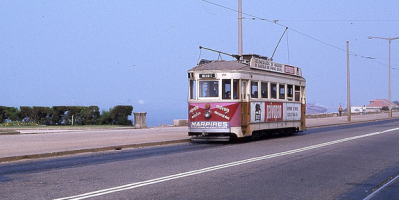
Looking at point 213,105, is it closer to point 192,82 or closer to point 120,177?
point 192,82

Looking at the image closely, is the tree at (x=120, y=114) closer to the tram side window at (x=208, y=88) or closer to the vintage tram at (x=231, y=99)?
the vintage tram at (x=231, y=99)

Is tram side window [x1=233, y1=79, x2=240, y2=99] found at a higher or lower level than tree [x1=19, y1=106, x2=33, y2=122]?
higher

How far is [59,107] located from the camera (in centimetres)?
3575

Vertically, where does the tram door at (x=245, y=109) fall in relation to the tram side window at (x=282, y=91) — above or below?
A: below

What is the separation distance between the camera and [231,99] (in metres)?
19.9

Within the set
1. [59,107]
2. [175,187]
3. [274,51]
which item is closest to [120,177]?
[175,187]

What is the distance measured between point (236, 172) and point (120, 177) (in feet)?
8.45

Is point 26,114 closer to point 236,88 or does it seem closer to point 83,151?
point 236,88

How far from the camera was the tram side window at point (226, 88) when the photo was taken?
2006 centimetres

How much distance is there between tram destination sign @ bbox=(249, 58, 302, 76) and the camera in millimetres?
21188

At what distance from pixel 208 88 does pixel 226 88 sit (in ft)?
2.51

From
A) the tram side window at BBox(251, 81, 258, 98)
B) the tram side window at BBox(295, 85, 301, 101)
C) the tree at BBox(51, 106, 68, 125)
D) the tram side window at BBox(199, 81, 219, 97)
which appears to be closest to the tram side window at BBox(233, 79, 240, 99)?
the tram side window at BBox(199, 81, 219, 97)

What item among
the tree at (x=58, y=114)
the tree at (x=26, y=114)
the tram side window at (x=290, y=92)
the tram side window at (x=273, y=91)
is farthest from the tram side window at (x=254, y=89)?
the tree at (x=26, y=114)

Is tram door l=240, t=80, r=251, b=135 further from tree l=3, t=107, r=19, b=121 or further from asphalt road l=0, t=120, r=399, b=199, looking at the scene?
tree l=3, t=107, r=19, b=121
